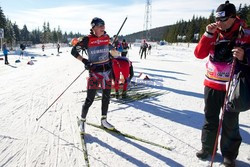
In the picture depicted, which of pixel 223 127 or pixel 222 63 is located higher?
pixel 222 63

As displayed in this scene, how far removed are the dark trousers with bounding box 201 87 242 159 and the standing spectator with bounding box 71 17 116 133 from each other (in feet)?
6.33

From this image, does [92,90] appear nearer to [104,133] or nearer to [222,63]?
[104,133]

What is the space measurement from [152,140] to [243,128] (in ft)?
7.15

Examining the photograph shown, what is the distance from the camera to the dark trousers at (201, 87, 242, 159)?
301cm

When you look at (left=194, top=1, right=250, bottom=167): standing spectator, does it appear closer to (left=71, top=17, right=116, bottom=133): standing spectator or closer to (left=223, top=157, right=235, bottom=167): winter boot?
(left=223, top=157, right=235, bottom=167): winter boot

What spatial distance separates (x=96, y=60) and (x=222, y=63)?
7.69ft

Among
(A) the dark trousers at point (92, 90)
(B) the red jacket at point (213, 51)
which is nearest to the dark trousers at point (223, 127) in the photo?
(B) the red jacket at point (213, 51)

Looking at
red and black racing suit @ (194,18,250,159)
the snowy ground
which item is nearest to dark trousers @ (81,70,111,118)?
the snowy ground

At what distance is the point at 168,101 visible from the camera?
21.9 feet

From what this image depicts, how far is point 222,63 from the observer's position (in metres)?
2.97

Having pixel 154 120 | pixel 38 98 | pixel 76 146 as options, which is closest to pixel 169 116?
pixel 154 120

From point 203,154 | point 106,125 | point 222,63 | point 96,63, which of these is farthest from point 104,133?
point 222,63

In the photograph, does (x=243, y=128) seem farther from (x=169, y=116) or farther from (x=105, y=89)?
(x=105, y=89)

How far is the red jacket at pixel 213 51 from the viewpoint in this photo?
9.09 ft
